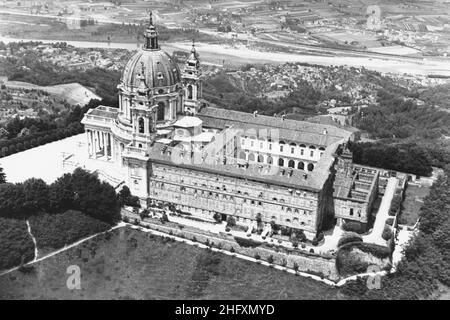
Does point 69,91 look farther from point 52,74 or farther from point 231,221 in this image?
point 231,221

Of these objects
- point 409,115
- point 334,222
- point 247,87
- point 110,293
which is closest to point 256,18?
point 247,87

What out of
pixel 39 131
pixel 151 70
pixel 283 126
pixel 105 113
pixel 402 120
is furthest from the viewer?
pixel 402 120

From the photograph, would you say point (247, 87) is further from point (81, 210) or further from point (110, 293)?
point (110, 293)

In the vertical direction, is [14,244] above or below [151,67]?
below

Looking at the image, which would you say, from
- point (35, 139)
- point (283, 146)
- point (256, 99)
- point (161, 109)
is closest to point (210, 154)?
point (161, 109)

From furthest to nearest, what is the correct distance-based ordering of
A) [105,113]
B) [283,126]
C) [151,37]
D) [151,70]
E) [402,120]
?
1. [402,120]
2. [283,126]
3. [105,113]
4. [151,37]
5. [151,70]
